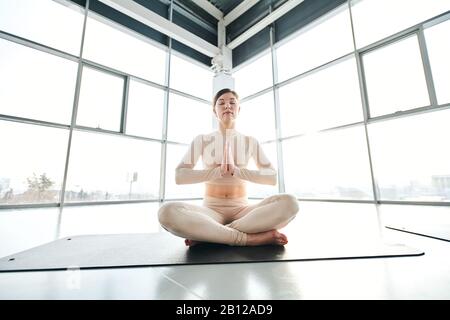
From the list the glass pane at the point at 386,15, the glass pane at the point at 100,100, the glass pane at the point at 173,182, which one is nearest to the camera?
the glass pane at the point at 386,15

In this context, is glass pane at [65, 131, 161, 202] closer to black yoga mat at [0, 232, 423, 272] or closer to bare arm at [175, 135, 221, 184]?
black yoga mat at [0, 232, 423, 272]

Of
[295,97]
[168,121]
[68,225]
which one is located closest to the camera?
[68,225]

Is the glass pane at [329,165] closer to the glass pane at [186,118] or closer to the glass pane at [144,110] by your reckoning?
the glass pane at [186,118]

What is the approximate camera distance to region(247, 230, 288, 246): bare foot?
3.28ft

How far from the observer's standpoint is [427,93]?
7.63 ft

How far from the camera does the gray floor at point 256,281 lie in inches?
22.1

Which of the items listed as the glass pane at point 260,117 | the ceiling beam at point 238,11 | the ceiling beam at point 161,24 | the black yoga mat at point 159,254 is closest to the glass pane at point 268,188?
the glass pane at point 260,117

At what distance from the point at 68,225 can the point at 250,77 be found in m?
4.04

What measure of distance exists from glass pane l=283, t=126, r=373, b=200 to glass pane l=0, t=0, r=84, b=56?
3.69 m

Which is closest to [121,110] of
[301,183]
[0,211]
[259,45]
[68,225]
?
[0,211]

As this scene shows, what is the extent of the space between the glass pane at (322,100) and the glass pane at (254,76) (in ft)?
1.58

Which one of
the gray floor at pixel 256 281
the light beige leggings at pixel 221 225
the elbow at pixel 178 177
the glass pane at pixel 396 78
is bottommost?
the gray floor at pixel 256 281

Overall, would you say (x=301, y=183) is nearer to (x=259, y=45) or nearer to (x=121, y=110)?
(x=259, y=45)

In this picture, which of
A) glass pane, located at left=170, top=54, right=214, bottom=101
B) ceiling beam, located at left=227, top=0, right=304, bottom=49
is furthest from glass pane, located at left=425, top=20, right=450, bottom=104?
glass pane, located at left=170, top=54, right=214, bottom=101
